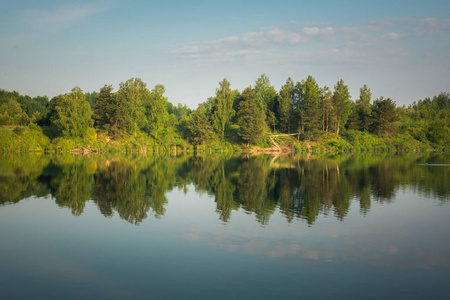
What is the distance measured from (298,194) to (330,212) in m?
5.08

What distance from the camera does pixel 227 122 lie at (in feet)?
291

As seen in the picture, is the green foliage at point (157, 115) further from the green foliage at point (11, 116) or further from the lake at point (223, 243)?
the lake at point (223, 243)

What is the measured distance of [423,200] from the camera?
21.2m

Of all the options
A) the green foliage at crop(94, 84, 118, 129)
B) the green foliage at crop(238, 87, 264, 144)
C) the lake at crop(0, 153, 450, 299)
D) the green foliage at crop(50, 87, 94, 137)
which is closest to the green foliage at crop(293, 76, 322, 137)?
the green foliage at crop(238, 87, 264, 144)

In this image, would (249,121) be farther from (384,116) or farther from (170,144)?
(384,116)

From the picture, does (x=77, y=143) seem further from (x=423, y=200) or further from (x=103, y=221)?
(x=423, y=200)

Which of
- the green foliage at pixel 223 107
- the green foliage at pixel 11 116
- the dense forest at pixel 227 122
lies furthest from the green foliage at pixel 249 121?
the green foliage at pixel 11 116

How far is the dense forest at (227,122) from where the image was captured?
240 feet

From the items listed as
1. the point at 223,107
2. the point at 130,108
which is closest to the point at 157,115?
the point at 130,108

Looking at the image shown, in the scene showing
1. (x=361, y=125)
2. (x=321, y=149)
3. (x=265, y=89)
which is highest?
(x=265, y=89)

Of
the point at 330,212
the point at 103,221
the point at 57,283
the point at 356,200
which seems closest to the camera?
the point at 57,283

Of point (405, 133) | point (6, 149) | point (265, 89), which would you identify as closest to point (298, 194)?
point (6, 149)

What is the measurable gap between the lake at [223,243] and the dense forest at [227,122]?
5461 centimetres

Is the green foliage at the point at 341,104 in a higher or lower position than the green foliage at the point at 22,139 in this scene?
higher
